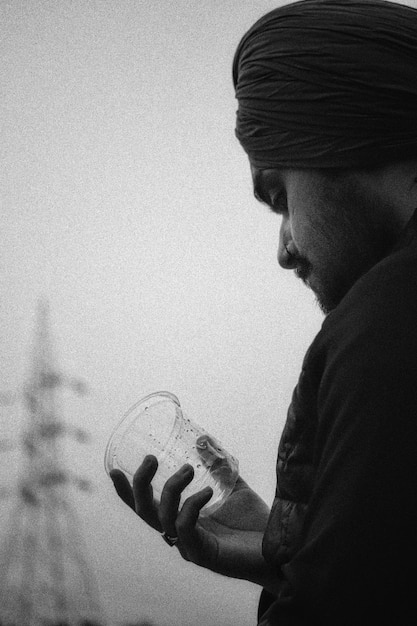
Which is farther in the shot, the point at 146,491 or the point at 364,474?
the point at 146,491

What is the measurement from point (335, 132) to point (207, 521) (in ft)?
2.28

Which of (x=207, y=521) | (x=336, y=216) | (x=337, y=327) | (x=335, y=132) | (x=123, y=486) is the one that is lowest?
(x=207, y=521)

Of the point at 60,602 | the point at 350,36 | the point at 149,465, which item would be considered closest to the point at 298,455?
the point at 149,465

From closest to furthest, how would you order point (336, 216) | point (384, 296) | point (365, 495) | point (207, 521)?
point (365, 495)
point (384, 296)
point (336, 216)
point (207, 521)

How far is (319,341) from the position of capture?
2.79 ft

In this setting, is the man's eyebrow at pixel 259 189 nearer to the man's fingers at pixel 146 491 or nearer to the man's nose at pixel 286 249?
the man's nose at pixel 286 249

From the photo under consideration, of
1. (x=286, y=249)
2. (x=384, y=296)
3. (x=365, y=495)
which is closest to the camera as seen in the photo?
(x=365, y=495)

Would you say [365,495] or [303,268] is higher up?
[303,268]

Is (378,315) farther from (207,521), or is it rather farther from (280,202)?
(207,521)

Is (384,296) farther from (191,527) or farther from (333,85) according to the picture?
(191,527)

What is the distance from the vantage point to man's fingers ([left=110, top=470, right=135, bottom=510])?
51.1 inches

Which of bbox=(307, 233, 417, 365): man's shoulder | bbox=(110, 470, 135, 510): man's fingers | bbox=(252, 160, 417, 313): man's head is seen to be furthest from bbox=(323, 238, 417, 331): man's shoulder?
bbox=(110, 470, 135, 510): man's fingers

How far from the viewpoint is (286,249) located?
1.24 metres

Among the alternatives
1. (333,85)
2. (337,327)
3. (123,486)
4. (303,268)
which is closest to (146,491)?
(123,486)
